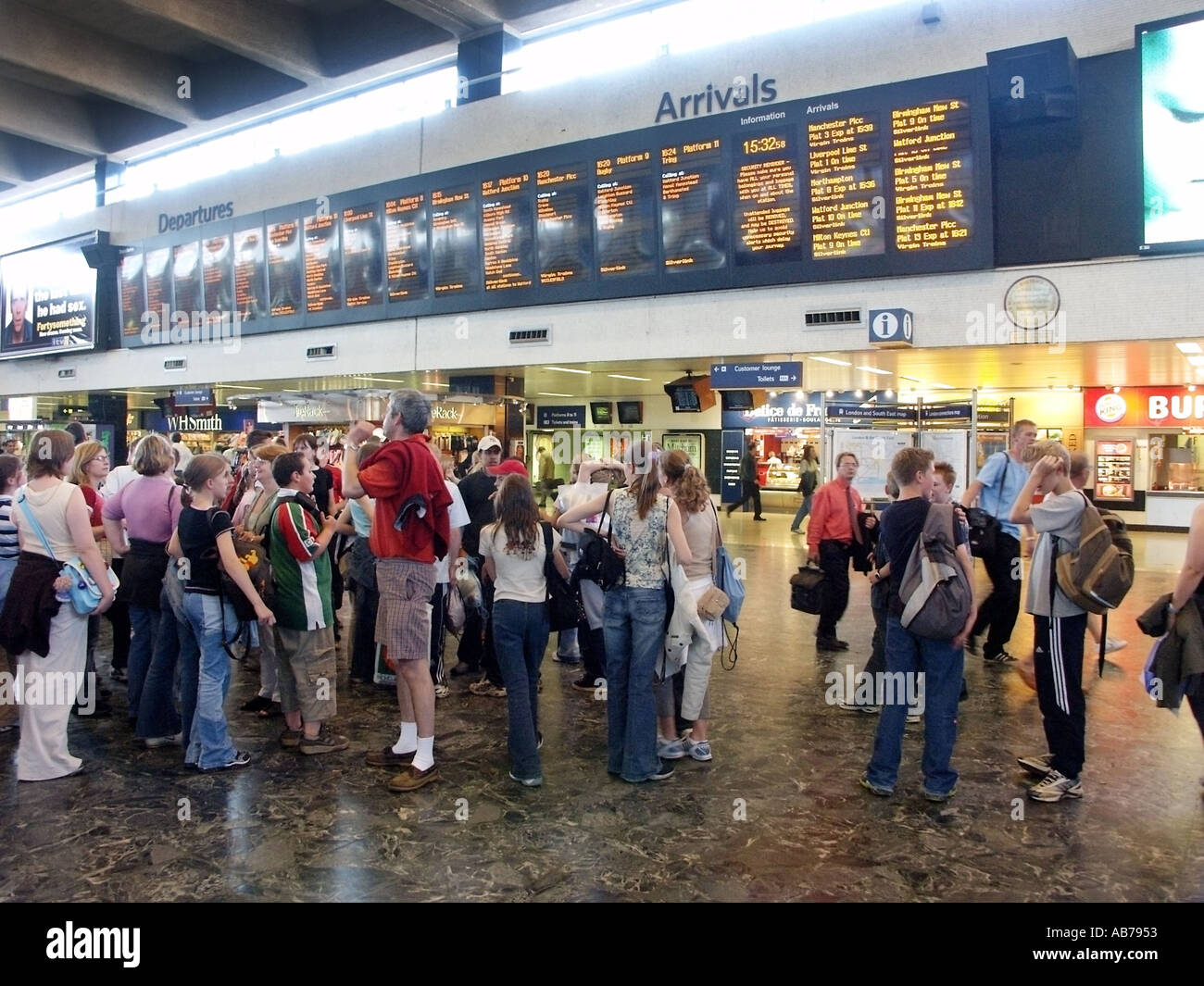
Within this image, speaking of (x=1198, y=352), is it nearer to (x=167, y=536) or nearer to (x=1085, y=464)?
(x=1085, y=464)

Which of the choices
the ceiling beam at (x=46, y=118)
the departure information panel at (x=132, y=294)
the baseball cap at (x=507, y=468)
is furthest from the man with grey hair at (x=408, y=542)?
the ceiling beam at (x=46, y=118)

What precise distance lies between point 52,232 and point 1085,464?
20.1m

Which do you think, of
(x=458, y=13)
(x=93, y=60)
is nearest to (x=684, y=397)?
(x=458, y=13)

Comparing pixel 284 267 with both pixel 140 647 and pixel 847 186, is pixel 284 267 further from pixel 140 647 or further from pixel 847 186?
pixel 140 647

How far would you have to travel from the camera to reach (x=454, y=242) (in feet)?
37.1

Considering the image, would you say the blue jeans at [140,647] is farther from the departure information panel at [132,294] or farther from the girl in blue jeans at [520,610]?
the departure information panel at [132,294]

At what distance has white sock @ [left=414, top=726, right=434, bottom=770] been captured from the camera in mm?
4199

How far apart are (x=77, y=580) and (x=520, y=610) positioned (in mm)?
2355

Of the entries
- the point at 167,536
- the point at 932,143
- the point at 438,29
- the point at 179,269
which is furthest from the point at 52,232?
the point at 932,143

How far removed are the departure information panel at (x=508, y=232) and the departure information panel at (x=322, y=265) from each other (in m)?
2.90

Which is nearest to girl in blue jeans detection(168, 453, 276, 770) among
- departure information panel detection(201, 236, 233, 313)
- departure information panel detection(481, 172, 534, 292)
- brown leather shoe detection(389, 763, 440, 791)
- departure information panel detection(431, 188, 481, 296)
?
brown leather shoe detection(389, 763, 440, 791)

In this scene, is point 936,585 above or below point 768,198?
below

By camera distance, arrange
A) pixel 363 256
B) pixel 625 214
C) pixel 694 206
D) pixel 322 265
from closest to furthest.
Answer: pixel 694 206 → pixel 625 214 → pixel 363 256 → pixel 322 265
